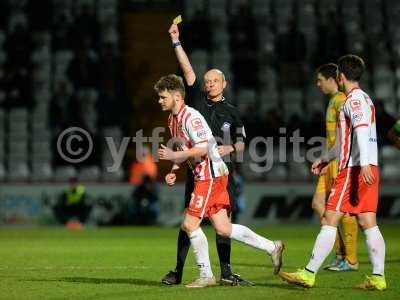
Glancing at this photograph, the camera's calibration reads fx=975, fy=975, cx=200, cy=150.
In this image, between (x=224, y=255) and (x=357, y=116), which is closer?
(x=357, y=116)

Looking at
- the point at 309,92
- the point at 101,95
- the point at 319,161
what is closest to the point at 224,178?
the point at 319,161

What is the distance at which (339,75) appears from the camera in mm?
9031

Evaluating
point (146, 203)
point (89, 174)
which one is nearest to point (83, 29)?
point (89, 174)

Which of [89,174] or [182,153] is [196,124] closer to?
[182,153]

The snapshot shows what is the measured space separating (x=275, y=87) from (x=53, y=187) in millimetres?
7038

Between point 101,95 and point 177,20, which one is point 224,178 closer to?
point 177,20

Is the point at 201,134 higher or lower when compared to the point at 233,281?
higher

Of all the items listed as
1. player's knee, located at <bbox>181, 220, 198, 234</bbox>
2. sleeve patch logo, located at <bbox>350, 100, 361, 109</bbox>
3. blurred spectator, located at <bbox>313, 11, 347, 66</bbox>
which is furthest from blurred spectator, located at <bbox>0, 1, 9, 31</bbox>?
sleeve patch logo, located at <bbox>350, 100, 361, 109</bbox>

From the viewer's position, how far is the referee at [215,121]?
31.0ft

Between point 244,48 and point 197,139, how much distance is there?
17004 mm

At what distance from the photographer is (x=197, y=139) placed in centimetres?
888

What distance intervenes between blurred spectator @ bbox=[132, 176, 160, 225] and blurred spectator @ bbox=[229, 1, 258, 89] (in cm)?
483

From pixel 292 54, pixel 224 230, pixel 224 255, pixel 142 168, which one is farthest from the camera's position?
pixel 292 54

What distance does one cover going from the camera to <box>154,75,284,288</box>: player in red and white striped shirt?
898 cm
